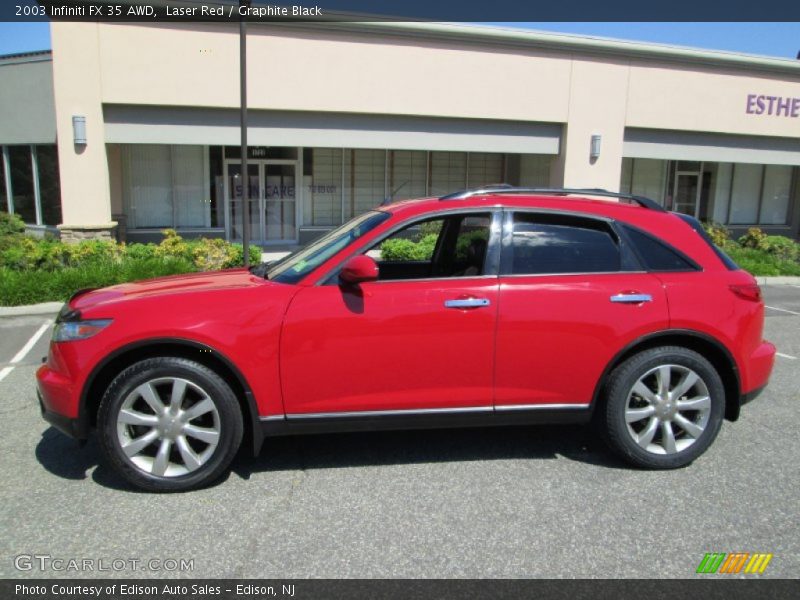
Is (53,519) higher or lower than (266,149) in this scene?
lower

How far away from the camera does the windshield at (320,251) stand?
3990mm

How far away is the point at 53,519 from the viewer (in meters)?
3.42

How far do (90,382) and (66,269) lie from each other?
7781mm

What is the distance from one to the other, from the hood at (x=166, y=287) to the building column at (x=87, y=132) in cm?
936

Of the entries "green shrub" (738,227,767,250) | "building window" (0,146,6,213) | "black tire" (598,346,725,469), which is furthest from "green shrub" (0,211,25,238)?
"green shrub" (738,227,767,250)

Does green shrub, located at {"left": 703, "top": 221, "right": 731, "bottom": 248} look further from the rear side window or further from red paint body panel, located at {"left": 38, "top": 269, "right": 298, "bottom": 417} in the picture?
red paint body panel, located at {"left": 38, "top": 269, "right": 298, "bottom": 417}

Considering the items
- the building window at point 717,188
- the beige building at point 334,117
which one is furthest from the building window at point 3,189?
the building window at point 717,188

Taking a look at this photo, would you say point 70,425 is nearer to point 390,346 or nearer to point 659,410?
point 390,346

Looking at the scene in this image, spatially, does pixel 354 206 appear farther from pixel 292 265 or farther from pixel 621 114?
pixel 292 265

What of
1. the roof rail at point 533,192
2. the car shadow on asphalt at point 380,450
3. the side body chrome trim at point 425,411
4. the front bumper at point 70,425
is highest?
the roof rail at point 533,192

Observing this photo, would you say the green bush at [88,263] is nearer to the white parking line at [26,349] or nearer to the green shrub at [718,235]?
the white parking line at [26,349]

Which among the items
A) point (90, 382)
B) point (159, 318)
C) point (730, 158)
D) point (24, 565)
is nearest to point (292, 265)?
point (159, 318)

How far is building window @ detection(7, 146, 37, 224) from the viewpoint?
54.1 feet

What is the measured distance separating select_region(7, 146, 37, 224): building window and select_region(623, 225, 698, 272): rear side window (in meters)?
16.7
